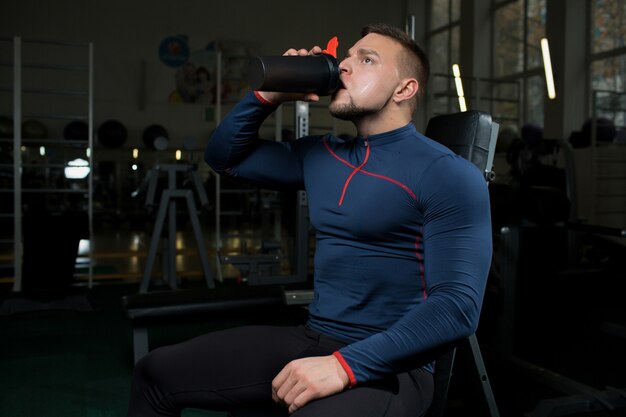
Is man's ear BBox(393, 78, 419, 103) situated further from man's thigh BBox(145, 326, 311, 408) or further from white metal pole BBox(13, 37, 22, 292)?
white metal pole BBox(13, 37, 22, 292)

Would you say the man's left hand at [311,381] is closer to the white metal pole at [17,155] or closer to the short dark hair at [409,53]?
the short dark hair at [409,53]

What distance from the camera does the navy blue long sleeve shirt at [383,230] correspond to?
3.22 ft

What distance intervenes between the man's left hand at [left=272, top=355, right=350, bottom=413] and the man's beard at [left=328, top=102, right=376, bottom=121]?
19.5 inches

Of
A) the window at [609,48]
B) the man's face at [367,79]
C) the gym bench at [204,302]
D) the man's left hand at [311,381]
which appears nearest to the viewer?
the man's left hand at [311,381]

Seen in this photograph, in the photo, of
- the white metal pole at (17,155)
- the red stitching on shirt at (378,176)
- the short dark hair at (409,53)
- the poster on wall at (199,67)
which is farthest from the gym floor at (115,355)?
the poster on wall at (199,67)

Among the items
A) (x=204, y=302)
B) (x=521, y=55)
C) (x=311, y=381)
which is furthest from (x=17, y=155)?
(x=521, y=55)

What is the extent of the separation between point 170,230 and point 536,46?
22.0ft

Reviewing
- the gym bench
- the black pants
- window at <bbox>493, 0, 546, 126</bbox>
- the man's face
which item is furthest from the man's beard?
window at <bbox>493, 0, 546, 126</bbox>

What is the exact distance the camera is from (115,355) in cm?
301

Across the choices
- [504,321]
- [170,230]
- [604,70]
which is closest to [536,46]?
[604,70]

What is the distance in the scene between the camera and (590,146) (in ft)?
22.4

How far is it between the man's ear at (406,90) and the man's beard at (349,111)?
6cm

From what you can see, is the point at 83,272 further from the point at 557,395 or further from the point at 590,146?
the point at 590,146

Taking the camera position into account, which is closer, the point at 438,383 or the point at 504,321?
the point at 438,383
